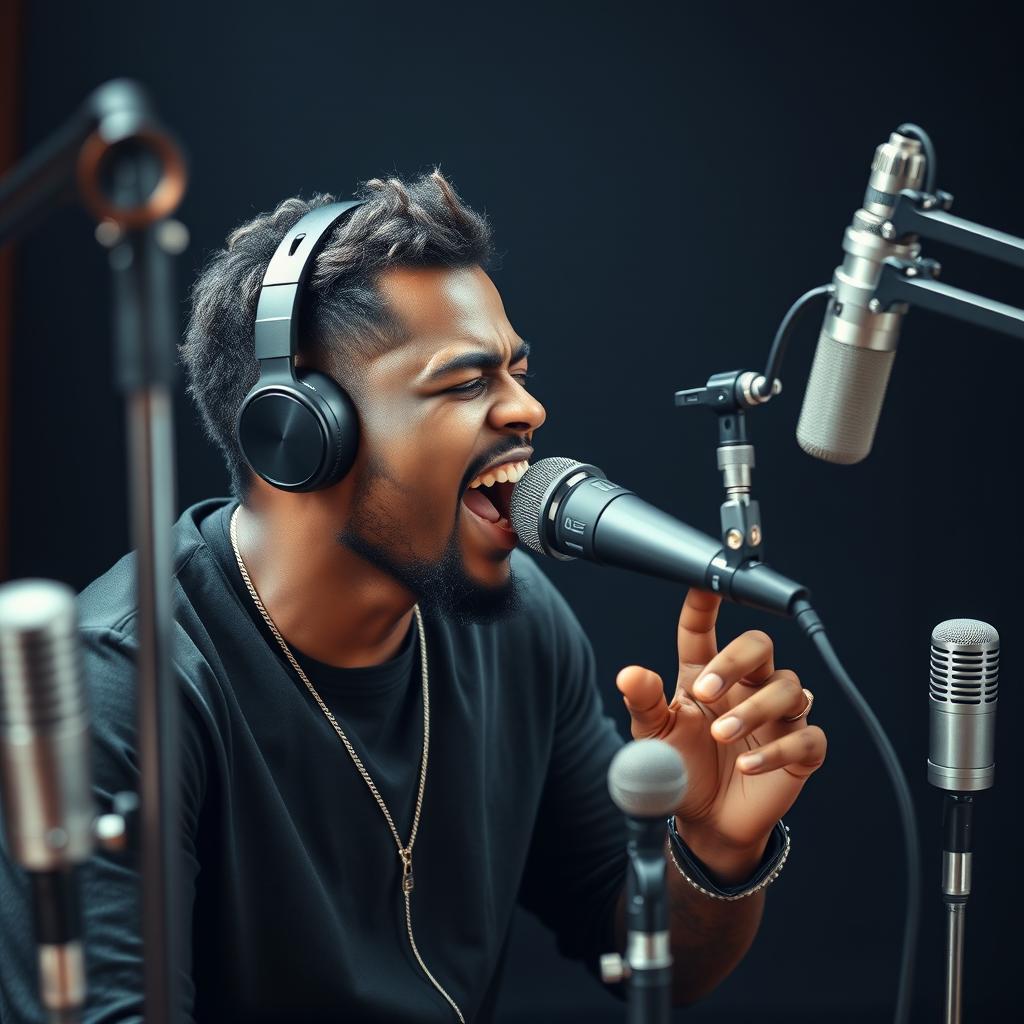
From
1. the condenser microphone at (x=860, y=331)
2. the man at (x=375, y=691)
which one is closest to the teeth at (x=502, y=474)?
the man at (x=375, y=691)

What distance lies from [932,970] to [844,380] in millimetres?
1880

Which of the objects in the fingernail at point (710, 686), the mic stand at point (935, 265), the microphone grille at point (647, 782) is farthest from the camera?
the fingernail at point (710, 686)

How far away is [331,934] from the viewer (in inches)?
62.6

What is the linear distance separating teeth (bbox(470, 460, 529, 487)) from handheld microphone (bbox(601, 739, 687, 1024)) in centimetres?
69

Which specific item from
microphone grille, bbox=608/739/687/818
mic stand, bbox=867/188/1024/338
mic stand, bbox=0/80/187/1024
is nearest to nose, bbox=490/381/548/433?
mic stand, bbox=867/188/1024/338

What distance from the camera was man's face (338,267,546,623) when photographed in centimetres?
160

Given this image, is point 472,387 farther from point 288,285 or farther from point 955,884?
point 955,884

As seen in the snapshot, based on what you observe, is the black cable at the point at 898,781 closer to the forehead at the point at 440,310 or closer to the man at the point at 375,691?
the man at the point at 375,691

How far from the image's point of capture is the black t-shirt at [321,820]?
1.45m

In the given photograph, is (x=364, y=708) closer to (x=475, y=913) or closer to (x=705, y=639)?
(x=475, y=913)

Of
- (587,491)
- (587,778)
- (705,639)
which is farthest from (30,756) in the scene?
(587,778)

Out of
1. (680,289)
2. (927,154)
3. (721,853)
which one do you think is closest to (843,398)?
(927,154)

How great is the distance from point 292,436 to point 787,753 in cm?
60

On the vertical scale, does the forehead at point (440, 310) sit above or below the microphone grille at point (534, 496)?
above
